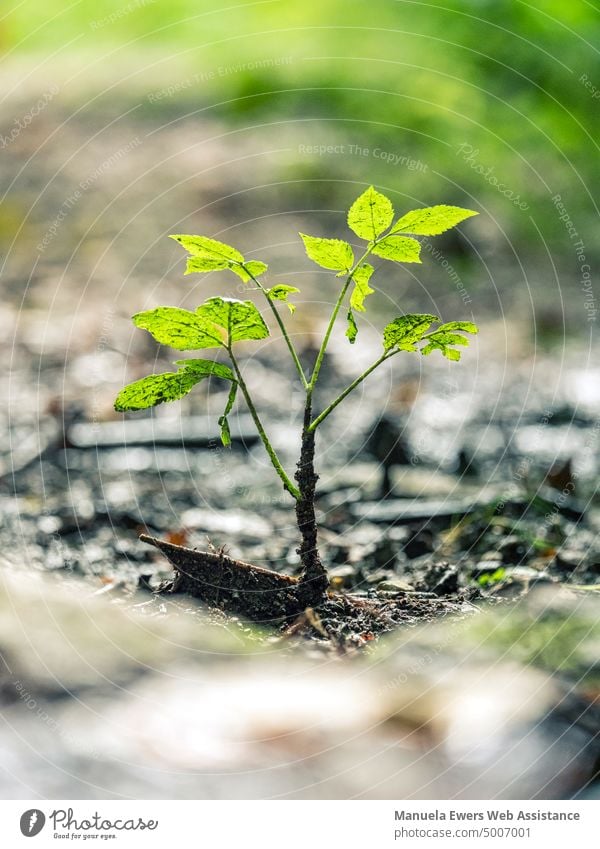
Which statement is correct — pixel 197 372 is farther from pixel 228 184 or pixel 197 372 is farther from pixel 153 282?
pixel 228 184

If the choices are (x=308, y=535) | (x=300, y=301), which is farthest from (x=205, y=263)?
(x=300, y=301)

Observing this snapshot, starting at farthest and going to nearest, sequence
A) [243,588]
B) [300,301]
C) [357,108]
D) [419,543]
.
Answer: [357,108] → [300,301] → [419,543] → [243,588]

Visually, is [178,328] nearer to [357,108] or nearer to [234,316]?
[234,316]

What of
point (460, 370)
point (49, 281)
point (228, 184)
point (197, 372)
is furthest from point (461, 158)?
point (197, 372)

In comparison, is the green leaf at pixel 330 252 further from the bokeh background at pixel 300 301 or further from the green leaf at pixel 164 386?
the bokeh background at pixel 300 301

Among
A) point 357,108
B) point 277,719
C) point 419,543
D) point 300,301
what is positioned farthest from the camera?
point 357,108
